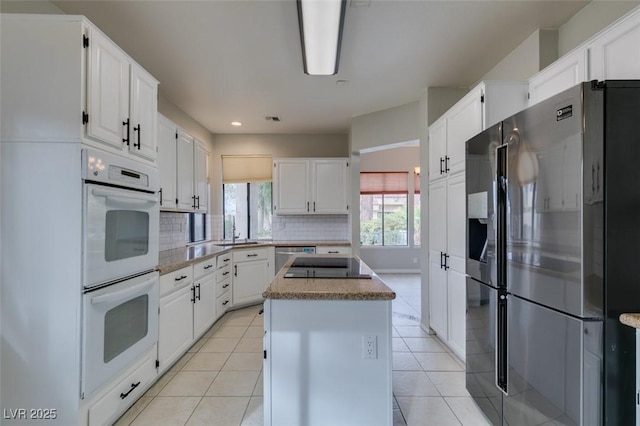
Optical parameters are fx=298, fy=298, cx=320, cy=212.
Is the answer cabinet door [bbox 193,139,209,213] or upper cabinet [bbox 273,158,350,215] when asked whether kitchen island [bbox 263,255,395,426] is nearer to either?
cabinet door [bbox 193,139,209,213]

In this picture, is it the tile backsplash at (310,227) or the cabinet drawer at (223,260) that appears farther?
the tile backsplash at (310,227)

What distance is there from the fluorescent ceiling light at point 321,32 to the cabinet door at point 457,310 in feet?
6.69

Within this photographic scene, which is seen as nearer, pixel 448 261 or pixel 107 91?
pixel 107 91

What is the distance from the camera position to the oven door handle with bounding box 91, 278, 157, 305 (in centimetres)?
159

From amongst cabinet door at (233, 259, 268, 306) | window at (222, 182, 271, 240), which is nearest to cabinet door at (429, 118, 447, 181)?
cabinet door at (233, 259, 268, 306)

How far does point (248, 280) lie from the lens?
4.18 metres

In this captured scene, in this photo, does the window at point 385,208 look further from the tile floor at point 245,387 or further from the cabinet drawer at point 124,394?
the cabinet drawer at point 124,394

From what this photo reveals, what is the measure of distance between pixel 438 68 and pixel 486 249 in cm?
192

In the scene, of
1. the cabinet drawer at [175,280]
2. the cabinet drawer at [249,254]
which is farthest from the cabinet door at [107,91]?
the cabinet drawer at [249,254]

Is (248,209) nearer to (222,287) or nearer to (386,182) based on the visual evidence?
(222,287)

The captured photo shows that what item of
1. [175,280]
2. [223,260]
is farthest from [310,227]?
[175,280]

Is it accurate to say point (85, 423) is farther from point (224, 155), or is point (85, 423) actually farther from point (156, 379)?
point (224, 155)

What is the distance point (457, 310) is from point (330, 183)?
2.76m

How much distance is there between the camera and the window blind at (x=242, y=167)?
5035mm
